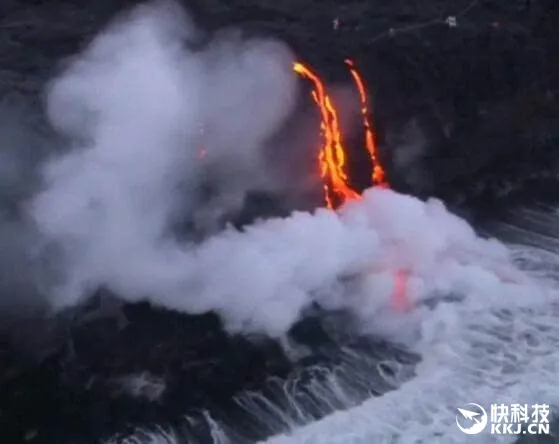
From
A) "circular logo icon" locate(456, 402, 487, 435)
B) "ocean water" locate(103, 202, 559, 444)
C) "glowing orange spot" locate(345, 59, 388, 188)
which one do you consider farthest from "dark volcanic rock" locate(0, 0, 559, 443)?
"circular logo icon" locate(456, 402, 487, 435)

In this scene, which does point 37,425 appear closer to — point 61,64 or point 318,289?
point 318,289

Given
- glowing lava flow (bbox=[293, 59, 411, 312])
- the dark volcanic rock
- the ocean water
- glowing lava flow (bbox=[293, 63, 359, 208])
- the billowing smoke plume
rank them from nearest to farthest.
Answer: the ocean water → the dark volcanic rock → the billowing smoke plume → glowing lava flow (bbox=[293, 59, 411, 312]) → glowing lava flow (bbox=[293, 63, 359, 208])

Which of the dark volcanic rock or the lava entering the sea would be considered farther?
the lava entering the sea

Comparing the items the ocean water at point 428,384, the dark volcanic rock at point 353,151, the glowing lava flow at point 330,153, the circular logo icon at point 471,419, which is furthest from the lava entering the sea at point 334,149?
the circular logo icon at point 471,419

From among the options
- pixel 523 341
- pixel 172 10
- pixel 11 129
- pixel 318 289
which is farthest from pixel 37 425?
pixel 172 10

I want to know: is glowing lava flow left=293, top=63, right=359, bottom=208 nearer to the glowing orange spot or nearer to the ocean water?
the glowing orange spot

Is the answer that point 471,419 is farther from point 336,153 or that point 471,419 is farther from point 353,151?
point 353,151

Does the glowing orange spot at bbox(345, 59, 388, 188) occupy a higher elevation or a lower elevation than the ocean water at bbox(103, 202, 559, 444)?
higher
